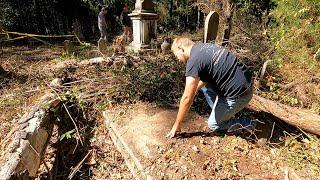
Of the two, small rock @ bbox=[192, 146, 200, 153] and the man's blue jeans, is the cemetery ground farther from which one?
the man's blue jeans

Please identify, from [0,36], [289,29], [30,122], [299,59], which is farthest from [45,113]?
[0,36]

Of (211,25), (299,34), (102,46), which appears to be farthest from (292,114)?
(102,46)

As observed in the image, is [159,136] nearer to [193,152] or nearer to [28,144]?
[193,152]

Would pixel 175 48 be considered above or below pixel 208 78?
above

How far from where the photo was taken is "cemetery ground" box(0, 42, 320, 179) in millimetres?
3238

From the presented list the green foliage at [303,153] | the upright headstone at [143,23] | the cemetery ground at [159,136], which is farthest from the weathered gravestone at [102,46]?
the green foliage at [303,153]

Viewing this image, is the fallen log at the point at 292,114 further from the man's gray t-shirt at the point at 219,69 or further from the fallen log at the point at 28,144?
the fallen log at the point at 28,144

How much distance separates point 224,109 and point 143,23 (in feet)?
20.0

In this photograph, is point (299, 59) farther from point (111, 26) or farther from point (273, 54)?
point (111, 26)

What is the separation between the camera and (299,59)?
6.30 meters

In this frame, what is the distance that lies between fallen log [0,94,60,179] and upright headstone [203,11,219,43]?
4567mm

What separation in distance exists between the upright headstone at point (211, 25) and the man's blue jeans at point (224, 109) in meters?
3.95

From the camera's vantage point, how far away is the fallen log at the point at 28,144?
9.96ft

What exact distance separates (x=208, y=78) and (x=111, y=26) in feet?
49.7
